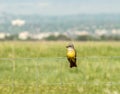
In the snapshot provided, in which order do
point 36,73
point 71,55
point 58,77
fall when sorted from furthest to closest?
point 58,77 < point 36,73 < point 71,55

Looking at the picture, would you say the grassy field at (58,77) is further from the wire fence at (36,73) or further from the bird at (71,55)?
the bird at (71,55)

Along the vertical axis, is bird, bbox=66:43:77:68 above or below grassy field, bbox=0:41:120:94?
above

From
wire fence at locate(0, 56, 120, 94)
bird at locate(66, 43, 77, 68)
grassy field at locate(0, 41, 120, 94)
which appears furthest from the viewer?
wire fence at locate(0, 56, 120, 94)

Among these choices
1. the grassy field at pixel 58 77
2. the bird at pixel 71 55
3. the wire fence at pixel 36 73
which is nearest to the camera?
the bird at pixel 71 55

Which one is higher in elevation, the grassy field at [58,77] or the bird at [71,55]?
the bird at [71,55]

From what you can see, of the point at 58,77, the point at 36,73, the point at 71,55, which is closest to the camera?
the point at 71,55

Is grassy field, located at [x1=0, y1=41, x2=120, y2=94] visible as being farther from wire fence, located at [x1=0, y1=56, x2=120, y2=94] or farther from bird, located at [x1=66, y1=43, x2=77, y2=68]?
bird, located at [x1=66, y1=43, x2=77, y2=68]

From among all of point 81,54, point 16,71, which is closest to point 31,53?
point 81,54

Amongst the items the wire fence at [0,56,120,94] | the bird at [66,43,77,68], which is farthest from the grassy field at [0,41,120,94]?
the bird at [66,43,77,68]

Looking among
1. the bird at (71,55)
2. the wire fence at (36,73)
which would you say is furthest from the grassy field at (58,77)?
the bird at (71,55)

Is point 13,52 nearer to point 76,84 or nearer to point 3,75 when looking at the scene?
point 3,75

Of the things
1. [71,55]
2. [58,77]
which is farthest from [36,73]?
[71,55]

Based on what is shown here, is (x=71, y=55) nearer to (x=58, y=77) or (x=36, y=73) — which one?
(x=36, y=73)

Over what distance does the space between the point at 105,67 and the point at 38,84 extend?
18.4 feet
